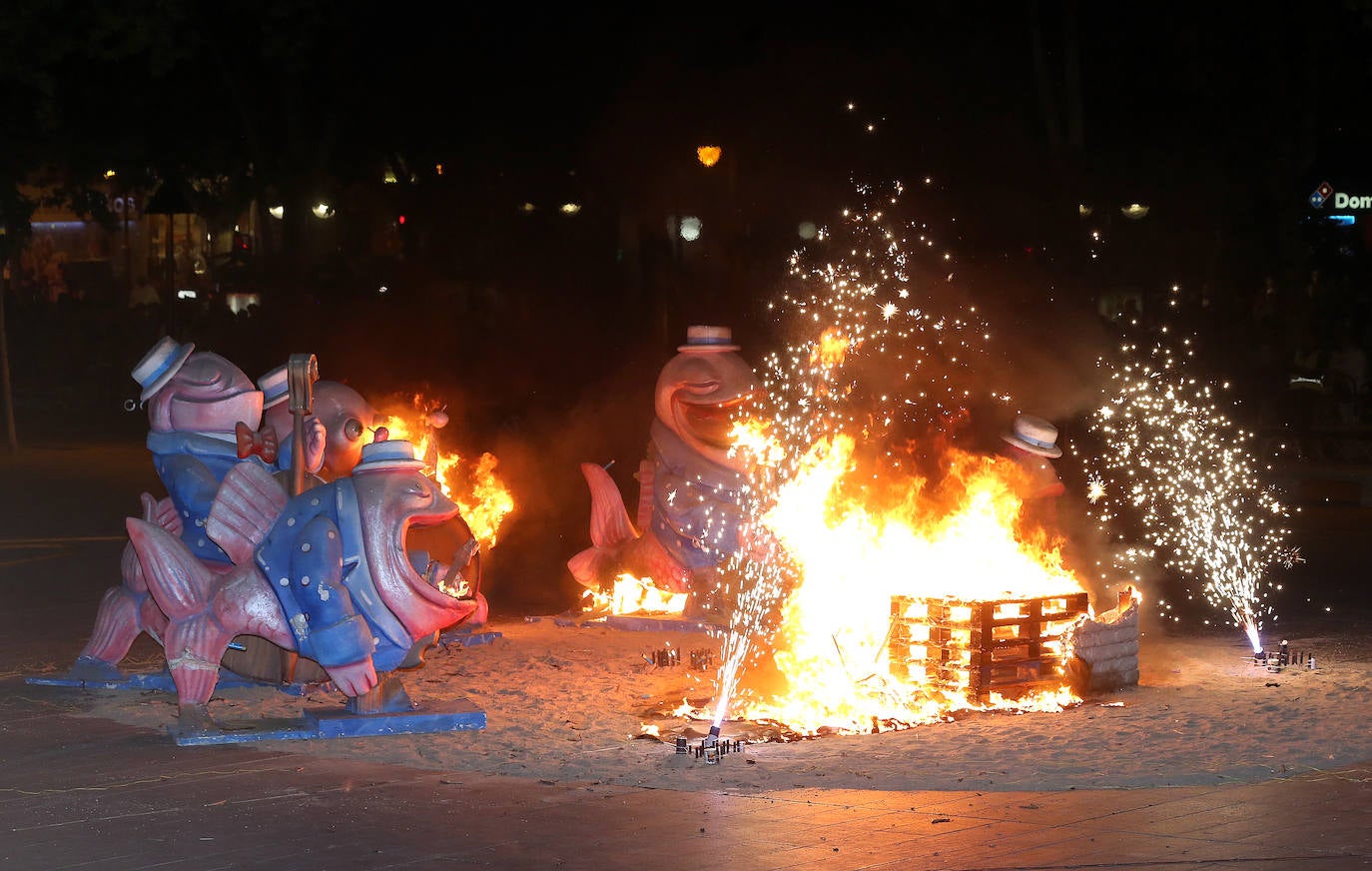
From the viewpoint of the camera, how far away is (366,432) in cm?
1078

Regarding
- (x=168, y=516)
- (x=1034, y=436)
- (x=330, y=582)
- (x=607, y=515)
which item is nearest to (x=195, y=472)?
(x=168, y=516)

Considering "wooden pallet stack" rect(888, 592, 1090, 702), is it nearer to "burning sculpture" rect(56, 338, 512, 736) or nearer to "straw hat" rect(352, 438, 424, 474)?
"burning sculpture" rect(56, 338, 512, 736)

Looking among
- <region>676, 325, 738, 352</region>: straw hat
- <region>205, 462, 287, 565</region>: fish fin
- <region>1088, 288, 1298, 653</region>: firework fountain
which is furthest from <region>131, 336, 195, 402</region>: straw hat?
<region>1088, 288, 1298, 653</region>: firework fountain

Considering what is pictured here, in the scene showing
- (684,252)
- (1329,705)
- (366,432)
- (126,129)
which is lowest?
(1329,705)

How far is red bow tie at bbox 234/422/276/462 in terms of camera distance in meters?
9.21

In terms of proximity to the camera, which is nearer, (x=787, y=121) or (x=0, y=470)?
(x=787, y=121)

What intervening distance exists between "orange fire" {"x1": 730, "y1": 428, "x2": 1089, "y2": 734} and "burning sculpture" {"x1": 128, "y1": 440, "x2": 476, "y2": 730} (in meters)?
1.97

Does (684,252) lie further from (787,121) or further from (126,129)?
(126,129)

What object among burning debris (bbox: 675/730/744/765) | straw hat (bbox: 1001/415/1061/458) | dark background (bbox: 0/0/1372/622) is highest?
dark background (bbox: 0/0/1372/622)

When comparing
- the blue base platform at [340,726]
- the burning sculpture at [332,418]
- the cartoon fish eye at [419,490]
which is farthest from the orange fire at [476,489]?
the blue base platform at [340,726]

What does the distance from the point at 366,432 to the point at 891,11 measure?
43.3ft

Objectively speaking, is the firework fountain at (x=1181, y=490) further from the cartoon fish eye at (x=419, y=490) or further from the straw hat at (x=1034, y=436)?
the cartoon fish eye at (x=419, y=490)

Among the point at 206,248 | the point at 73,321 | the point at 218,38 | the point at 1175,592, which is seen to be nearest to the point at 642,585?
the point at 1175,592

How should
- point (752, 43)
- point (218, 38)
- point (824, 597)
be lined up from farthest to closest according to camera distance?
point (218, 38)
point (752, 43)
point (824, 597)
